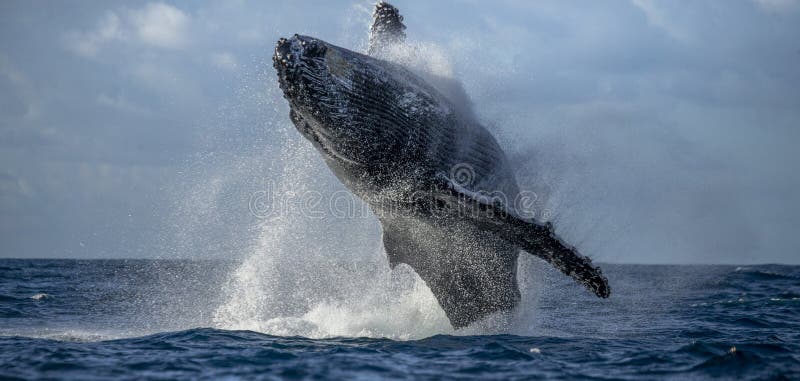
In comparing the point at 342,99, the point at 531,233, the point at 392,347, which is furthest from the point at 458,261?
the point at 342,99

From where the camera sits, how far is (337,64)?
22.3 feet

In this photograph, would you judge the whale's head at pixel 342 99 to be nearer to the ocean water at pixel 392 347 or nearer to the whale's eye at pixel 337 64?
the whale's eye at pixel 337 64

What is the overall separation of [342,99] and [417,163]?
118 cm

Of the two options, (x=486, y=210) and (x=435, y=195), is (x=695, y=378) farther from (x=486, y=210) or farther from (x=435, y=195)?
(x=435, y=195)

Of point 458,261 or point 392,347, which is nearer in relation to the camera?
point 392,347

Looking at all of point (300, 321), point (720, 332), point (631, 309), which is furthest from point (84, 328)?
point (631, 309)

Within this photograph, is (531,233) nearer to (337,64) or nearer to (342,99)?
(342,99)

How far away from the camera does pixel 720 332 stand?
Answer: 37.0 ft

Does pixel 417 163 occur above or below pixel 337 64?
below

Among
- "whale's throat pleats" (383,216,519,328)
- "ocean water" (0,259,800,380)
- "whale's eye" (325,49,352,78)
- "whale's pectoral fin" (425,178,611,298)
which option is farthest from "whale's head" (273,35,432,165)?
"ocean water" (0,259,800,380)

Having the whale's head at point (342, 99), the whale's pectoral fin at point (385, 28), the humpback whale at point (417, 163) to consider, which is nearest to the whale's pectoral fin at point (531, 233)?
the humpback whale at point (417, 163)

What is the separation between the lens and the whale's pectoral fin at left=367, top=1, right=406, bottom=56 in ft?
A: 29.9

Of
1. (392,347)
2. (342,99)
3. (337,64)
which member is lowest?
(392,347)

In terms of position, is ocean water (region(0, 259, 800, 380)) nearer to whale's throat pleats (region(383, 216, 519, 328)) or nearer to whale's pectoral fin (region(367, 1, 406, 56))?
whale's throat pleats (region(383, 216, 519, 328))
